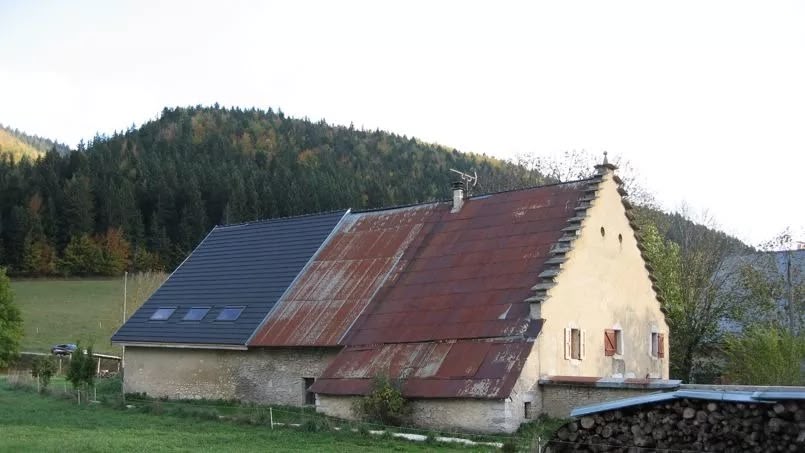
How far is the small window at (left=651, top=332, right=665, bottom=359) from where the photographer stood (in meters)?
29.8

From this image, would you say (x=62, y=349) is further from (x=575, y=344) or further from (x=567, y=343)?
(x=567, y=343)

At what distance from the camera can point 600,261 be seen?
27.4 meters

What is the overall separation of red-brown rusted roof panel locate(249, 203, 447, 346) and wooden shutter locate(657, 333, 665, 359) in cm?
866

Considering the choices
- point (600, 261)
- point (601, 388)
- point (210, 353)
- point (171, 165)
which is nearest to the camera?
point (601, 388)

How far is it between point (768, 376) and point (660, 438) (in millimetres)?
14542

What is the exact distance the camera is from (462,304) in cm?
2639

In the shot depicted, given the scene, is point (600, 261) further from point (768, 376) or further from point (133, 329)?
point (133, 329)

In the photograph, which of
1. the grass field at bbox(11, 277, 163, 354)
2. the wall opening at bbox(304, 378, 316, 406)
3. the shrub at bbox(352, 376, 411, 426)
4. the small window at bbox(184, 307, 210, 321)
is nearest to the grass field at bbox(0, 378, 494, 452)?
the shrub at bbox(352, 376, 411, 426)

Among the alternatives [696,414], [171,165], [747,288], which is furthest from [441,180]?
[696,414]

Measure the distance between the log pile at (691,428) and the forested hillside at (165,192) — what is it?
64.3 metres

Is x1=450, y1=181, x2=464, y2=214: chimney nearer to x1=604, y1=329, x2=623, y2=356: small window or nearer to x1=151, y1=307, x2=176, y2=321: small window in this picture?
x1=604, y1=329, x2=623, y2=356: small window

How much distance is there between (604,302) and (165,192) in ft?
261

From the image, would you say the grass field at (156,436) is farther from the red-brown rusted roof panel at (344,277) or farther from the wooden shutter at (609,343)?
the wooden shutter at (609,343)

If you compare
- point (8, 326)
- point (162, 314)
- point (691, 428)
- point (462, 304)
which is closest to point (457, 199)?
point (462, 304)
